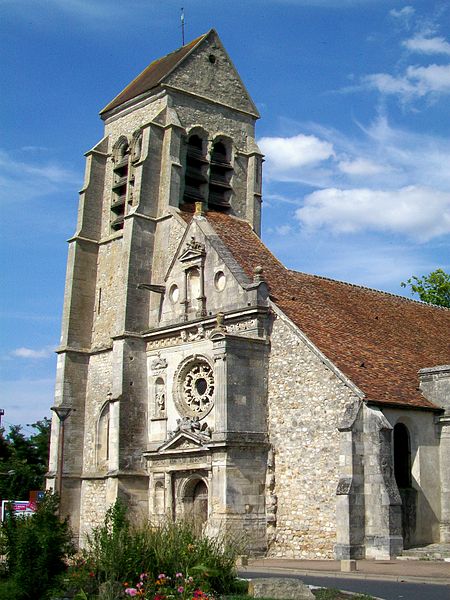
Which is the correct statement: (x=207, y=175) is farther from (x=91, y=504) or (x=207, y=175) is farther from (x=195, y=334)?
(x=91, y=504)

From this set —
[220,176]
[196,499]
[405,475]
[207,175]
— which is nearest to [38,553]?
[196,499]

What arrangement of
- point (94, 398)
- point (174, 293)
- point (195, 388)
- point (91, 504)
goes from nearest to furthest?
point (195, 388) → point (174, 293) → point (91, 504) → point (94, 398)

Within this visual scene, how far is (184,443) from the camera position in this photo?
28234mm

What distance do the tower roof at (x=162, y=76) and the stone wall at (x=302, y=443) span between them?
14047 millimetres

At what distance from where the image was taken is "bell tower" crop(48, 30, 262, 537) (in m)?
31.2

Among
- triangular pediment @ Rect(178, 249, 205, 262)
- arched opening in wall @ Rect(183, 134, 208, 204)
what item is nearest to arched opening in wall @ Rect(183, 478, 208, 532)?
triangular pediment @ Rect(178, 249, 205, 262)

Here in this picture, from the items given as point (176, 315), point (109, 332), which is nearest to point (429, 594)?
point (176, 315)

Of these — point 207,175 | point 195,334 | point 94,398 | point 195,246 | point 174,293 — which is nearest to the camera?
point 195,334

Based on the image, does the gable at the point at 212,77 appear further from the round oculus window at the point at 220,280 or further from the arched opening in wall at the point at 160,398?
the arched opening in wall at the point at 160,398

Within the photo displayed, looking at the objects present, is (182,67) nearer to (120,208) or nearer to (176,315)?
(120,208)

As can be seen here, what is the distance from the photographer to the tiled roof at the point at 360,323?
26.2 meters

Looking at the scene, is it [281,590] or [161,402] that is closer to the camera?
[281,590]

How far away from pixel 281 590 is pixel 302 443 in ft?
38.6

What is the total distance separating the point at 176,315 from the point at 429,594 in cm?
1737
